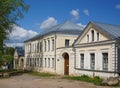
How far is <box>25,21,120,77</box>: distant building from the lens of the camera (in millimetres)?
23906

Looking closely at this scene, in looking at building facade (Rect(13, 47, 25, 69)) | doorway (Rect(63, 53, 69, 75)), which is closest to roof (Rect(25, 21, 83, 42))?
doorway (Rect(63, 53, 69, 75))

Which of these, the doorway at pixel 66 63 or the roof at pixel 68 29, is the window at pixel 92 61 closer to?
the doorway at pixel 66 63

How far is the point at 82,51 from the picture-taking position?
2858 cm

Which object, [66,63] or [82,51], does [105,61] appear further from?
[66,63]

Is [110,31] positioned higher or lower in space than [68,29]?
lower

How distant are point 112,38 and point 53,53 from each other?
48.3 ft

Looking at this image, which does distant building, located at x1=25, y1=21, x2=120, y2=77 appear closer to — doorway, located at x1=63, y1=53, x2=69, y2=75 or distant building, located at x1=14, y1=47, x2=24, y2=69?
doorway, located at x1=63, y1=53, x2=69, y2=75

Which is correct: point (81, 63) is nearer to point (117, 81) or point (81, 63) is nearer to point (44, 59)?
point (117, 81)

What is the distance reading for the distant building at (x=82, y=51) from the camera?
78.4 feet

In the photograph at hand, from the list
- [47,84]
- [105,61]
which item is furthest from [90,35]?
[47,84]

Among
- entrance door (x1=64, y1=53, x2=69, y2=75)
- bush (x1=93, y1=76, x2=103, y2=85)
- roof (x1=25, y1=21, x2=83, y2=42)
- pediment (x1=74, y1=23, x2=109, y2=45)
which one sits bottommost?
bush (x1=93, y1=76, x2=103, y2=85)

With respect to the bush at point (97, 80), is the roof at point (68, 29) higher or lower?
higher

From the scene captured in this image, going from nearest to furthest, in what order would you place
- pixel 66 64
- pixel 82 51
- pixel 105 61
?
pixel 105 61 → pixel 82 51 → pixel 66 64

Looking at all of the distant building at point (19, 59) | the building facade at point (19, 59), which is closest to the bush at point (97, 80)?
the building facade at point (19, 59)
